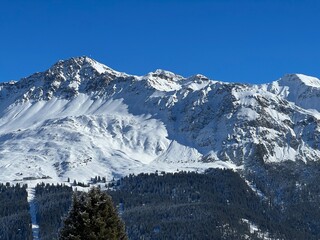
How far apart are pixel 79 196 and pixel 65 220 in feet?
4.79

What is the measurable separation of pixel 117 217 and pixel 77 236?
243 cm

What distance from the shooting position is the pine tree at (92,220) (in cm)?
3272

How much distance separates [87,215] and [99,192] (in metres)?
1.73

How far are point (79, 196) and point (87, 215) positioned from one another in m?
1.51

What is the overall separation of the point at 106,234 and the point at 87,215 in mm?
1349

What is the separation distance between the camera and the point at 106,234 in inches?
1298

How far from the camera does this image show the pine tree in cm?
3272

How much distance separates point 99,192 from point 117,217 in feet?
5.17

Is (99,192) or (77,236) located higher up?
(99,192)

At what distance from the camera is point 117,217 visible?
111ft

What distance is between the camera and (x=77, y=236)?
32.5 metres

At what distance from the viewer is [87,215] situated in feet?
108

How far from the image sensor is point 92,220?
1292 inches

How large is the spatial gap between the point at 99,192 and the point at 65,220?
2261 mm
